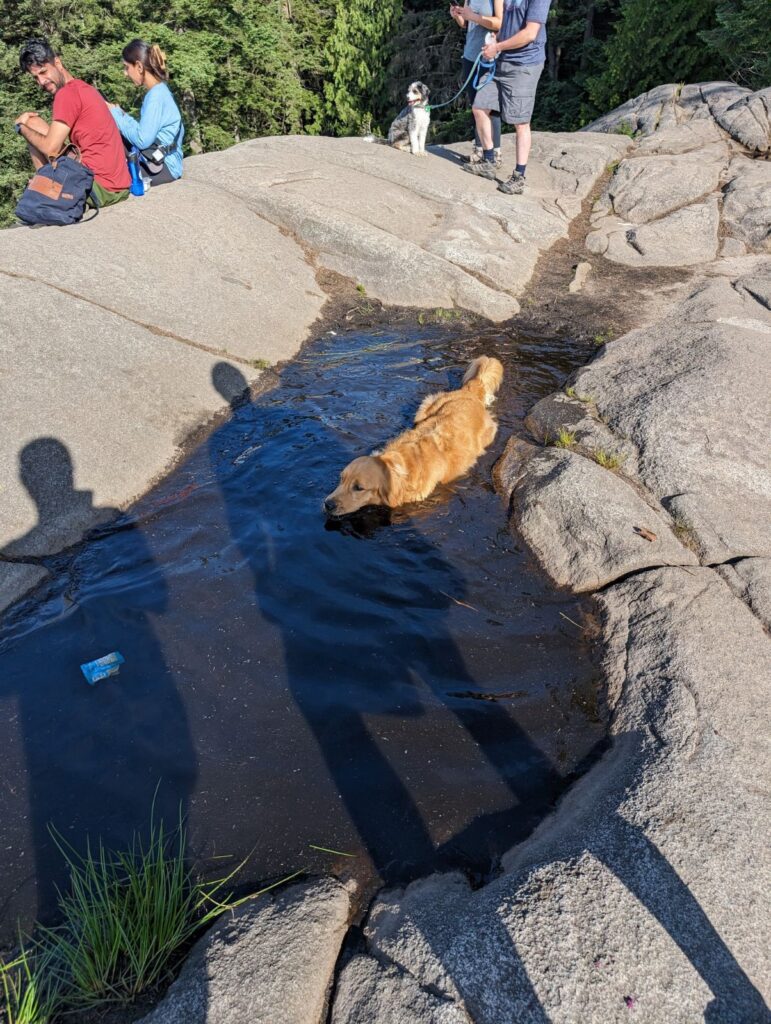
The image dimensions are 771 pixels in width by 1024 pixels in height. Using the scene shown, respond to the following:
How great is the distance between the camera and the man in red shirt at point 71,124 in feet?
24.2

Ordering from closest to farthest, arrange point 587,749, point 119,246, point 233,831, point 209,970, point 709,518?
point 209,970
point 233,831
point 587,749
point 709,518
point 119,246

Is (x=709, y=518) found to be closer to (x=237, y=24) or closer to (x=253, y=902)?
(x=253, y=902)

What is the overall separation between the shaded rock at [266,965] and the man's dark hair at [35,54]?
28.5 feet

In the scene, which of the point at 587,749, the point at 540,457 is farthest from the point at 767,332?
the point at 587,749

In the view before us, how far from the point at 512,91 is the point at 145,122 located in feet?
19.3

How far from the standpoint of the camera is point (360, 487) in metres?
5.36

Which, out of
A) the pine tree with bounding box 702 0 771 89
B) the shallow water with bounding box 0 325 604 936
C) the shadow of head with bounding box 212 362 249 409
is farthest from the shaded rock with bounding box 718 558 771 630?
the pine tree with bounding box 702 0 771 89

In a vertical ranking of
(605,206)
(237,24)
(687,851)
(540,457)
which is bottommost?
(687,851)

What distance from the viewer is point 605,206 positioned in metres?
12.2

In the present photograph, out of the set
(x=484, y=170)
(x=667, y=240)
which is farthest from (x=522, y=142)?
(x=667, y=240)

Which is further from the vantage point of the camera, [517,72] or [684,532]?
[517,72]

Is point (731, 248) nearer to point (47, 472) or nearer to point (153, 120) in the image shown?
point (153, 120)

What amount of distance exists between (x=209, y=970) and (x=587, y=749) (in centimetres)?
209

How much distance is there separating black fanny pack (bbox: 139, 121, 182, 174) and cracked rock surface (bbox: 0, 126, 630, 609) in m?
0.52
